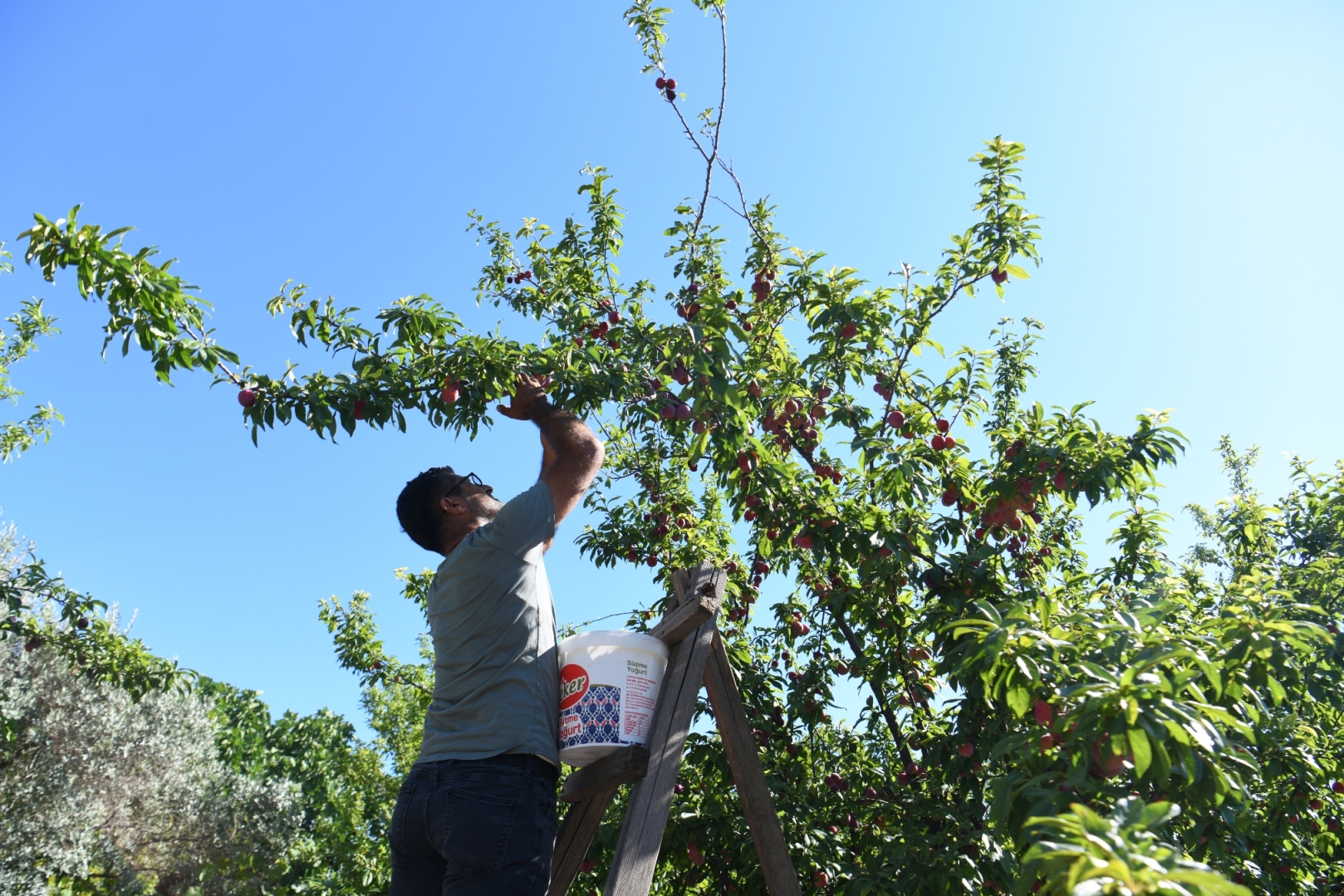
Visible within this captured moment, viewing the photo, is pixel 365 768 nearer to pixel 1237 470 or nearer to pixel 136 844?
pixel 136 844

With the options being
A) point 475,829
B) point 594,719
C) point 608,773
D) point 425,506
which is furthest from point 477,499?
point 475,829

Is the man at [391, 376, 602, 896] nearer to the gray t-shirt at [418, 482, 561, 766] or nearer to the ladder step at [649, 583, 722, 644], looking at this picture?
the gray t-shirt at [418, 482, 561, 766]

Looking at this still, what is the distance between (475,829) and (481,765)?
0.15m

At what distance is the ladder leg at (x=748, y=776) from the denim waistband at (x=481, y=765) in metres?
0.61

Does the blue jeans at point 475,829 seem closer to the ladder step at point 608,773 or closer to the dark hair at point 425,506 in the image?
the ladder step at point 608,773

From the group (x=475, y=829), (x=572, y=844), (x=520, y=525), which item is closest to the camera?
(x=475, y=829)

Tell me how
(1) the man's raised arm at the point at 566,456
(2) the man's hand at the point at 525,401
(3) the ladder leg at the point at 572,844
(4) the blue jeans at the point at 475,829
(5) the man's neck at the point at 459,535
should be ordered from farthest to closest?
(2) the man's hand at the point at 525,401 → (5) the man's neck at the point at 459,535 → (3) the ladder leg at the point at 572,844 → (1) the man's raised arm at the point at 566,456 → (4) the blue jeans at the point at 475,829

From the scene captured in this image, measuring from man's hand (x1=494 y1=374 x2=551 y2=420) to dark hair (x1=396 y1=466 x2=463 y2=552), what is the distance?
10.9 inches

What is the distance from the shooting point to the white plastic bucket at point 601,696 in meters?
2.32

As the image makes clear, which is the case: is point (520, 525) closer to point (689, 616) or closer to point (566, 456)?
point (566, 456)

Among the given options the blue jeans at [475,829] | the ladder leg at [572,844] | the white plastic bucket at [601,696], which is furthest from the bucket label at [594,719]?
the ladder leg at [572,844]

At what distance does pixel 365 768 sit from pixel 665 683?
14.0m

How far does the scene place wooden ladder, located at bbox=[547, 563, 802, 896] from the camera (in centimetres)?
225

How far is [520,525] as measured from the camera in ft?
7.57
